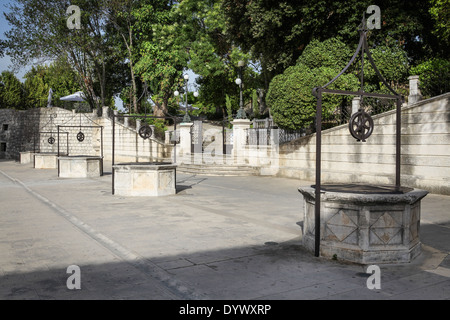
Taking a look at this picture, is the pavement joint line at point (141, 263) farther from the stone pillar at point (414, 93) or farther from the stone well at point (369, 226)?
→ the stone pillar at point (414, 93)

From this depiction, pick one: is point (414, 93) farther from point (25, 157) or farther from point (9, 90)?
point (9, 90)

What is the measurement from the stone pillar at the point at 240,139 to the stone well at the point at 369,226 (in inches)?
607

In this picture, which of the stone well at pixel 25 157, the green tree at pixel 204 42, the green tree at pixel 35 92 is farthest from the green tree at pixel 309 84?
the green tree at pixel 35 92

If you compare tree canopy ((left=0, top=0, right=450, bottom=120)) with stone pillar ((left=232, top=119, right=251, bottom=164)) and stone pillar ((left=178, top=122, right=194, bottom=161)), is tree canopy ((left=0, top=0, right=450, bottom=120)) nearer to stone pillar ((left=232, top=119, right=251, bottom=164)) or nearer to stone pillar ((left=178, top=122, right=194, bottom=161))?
stone pillar ((left=232, top=119, right=251, bottom=164))

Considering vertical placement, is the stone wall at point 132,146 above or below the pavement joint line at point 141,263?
above

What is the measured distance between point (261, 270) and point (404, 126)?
34.0ft

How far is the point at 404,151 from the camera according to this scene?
45.5 ft

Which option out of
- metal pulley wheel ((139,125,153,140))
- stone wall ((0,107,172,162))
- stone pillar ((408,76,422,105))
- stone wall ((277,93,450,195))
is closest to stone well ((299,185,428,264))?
stone wall ((277,93,450,195))

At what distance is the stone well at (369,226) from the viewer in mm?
5671

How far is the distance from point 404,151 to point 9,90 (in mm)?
53685

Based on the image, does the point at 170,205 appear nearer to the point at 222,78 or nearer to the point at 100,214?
the point at 100,214

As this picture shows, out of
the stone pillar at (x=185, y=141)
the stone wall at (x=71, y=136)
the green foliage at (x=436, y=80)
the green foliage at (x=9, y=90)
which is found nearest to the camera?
the green foliage at (x=436, y=80)

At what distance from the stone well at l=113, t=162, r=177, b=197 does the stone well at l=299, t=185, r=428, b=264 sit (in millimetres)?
7578

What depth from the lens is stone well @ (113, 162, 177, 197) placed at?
41.6 feet
